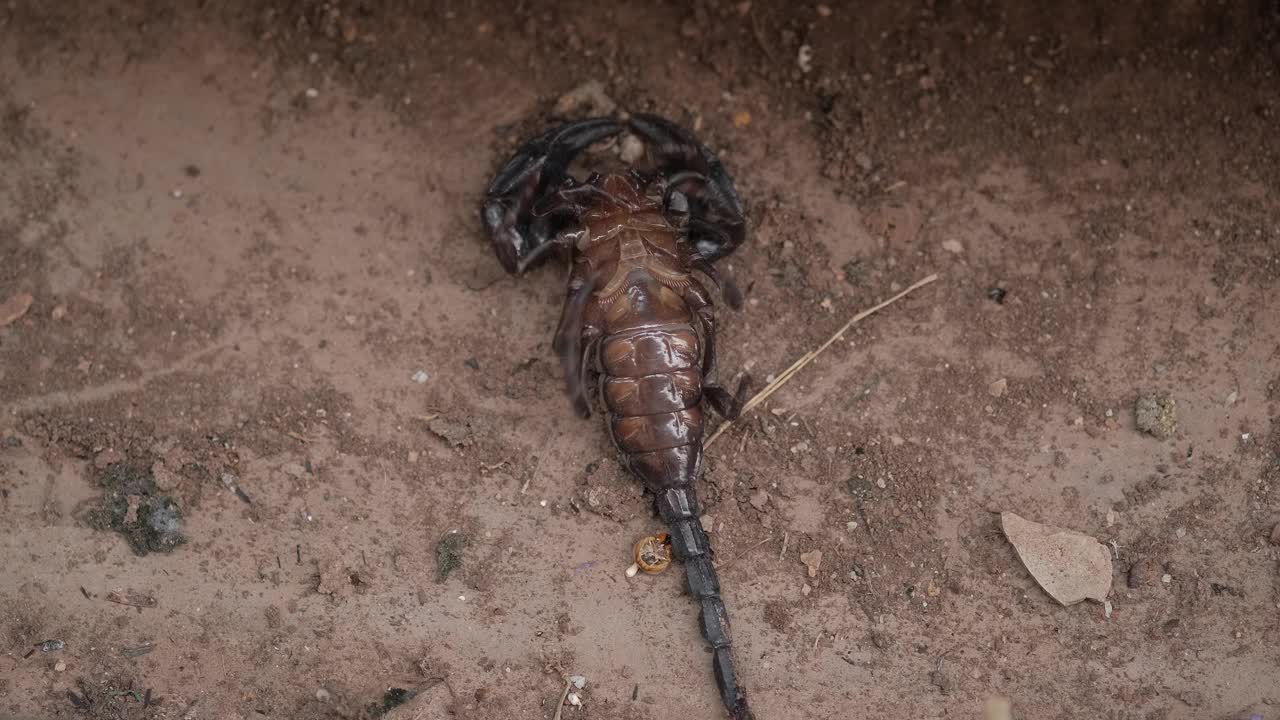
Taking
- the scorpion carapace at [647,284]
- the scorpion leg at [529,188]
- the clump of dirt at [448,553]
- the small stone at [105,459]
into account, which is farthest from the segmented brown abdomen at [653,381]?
the small stone at [105,459]

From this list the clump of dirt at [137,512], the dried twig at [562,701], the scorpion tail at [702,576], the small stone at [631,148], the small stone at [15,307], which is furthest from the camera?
the small stone at [631,148]

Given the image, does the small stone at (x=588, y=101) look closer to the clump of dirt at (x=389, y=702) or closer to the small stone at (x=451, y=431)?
the small stone at (x=451, y=431)

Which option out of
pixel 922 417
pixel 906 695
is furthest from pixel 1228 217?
pixel 906 695

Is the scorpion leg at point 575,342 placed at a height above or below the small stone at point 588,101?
below

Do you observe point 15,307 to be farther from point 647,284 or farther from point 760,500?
point 760,500

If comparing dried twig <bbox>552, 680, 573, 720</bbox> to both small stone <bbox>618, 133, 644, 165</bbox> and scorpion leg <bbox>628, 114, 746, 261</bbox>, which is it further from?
small stone <bbox>618, 133, 644, 165</bbox>

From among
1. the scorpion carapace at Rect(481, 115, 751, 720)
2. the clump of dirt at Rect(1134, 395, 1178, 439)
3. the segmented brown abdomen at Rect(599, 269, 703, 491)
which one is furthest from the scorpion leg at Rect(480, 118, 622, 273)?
the clump of dirt at Rect(1134, 395, 1178, 439)

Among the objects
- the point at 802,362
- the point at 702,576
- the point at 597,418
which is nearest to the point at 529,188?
the point at 597,418
